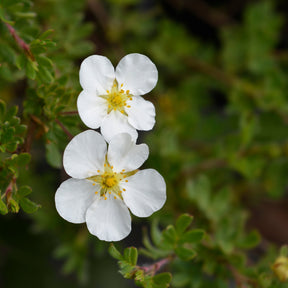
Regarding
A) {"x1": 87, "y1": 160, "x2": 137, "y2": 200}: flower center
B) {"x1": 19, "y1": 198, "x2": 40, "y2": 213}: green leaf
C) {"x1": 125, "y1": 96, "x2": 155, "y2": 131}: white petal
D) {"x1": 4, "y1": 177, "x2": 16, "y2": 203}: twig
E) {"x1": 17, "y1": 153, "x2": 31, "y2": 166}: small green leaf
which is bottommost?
{"x1": 19, "y1": 198, "x2": 40, "y2": 213}: green leaf

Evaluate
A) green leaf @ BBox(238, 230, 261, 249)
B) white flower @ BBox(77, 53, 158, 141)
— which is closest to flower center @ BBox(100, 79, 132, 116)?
white flower @ BBox(77, 53, 158, 141)

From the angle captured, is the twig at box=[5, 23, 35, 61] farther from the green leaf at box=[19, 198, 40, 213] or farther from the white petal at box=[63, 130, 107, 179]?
the green leaf at box=[19, 198, 40, 213]

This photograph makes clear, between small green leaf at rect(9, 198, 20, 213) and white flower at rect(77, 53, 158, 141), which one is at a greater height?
white flower at rect(77, 53, 158, 141)

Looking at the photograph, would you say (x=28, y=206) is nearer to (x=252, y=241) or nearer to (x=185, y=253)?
(x=185, y=253)

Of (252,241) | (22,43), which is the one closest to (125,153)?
(22,43)

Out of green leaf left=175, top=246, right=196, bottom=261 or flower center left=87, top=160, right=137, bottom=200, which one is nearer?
flower center left=87, top=160, right=137, bottom=200

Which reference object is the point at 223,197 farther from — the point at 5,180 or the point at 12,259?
the point at 12,259

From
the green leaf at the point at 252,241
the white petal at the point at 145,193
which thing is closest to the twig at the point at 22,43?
the white petal at the point at 145,193

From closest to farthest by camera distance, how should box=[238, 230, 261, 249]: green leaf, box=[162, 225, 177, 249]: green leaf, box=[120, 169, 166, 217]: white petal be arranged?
box=[120, 169, 166, 217]: white petal → box=[162, 225, 177, 249]: green leaf → box=[238, 230, 261, 249]: green leaf
